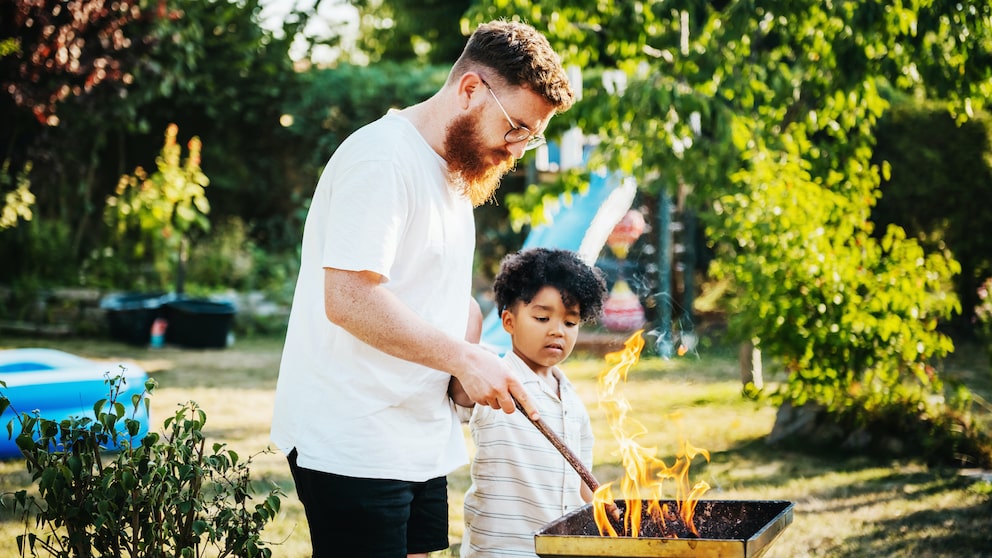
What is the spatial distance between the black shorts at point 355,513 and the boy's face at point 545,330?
775mm

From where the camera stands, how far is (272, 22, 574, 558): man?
1926 mm

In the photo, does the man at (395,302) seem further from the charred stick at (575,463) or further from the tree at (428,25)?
the tree at (428,25)

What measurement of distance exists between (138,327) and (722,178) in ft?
19.4

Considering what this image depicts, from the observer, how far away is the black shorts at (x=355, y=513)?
203cm

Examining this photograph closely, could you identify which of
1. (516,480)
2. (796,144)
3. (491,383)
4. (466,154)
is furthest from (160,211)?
(491,383)

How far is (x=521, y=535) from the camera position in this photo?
2.68 meters

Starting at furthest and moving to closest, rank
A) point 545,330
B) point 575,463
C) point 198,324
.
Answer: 1. point 198,324
2. point 545,330
3. point 575,463

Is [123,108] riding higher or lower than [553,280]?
higher

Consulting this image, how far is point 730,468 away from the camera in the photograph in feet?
17.3

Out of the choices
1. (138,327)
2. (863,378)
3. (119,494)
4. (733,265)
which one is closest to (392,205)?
(119,494)

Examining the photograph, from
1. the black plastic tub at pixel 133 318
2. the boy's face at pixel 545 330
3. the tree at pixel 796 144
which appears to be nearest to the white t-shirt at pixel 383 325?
the boy's face at pixel 545 330

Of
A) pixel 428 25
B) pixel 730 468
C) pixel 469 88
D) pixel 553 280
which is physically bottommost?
pixel 730 468

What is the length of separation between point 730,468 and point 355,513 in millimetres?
3636

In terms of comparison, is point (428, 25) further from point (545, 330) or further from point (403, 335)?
point (403, 335)
